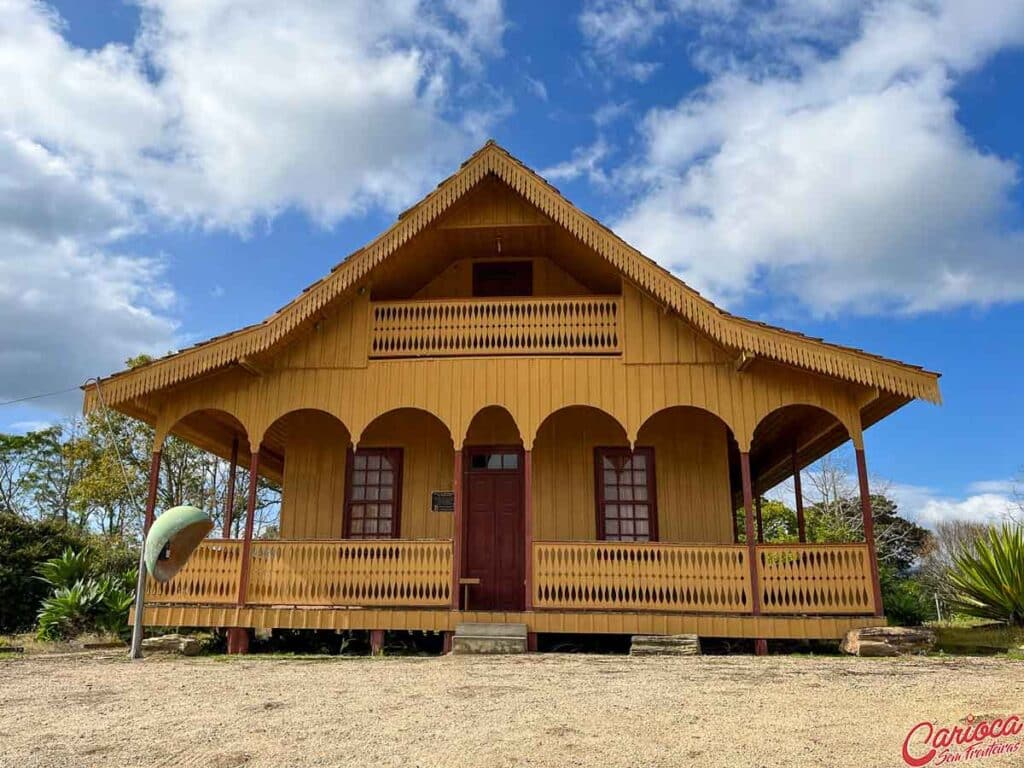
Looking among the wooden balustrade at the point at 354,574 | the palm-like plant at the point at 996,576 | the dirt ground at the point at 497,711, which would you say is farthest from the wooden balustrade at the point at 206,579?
the palm-like plant at the point at 996,576

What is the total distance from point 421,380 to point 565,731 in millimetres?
7247

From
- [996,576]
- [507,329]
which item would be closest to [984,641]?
[996,576]

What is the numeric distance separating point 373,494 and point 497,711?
780 cm

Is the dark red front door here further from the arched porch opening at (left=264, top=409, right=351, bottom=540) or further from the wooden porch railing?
the arched porch opening at (left=264, top=409, right=351, bottom=540)

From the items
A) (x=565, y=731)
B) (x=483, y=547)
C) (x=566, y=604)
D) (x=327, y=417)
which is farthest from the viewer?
(x=327, y=417)

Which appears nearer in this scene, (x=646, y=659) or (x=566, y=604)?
(x=646, y=659)

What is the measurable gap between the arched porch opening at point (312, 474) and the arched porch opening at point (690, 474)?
5372mm

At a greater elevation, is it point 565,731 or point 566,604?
point 566,604

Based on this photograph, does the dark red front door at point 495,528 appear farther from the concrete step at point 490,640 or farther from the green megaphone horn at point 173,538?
the green megaphone horn at point 173,538

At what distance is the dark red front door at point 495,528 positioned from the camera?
12945 millimetres

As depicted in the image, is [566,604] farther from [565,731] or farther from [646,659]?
[565,731]

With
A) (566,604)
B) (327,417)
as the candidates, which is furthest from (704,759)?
(327,417)

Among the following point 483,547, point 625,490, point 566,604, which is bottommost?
point 566,604

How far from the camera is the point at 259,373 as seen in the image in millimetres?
12273
